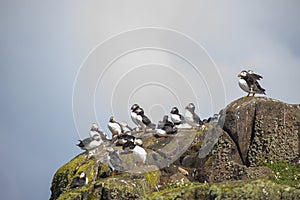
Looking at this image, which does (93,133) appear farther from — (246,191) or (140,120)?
(246,191)

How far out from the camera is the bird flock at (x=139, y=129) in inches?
786

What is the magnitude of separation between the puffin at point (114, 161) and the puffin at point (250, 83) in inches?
265

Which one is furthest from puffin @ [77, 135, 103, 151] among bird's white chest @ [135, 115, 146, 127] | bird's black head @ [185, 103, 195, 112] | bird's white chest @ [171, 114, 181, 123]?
bird's black head @ [185, 103, 195, 112]

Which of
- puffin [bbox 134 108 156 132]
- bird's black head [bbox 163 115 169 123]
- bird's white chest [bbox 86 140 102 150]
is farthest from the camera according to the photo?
puffin [bbox 134 108 156 132]

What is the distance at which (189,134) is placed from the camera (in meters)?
22.4

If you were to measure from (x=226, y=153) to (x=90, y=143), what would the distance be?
7.70 m

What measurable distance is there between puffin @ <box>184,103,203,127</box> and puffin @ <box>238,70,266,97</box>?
3.03 metres

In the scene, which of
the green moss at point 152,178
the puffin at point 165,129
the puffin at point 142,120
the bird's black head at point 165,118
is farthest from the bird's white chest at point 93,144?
the green moss at point 152,178

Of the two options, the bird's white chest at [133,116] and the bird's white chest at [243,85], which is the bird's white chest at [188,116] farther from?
the bird's white chest at [243,85]

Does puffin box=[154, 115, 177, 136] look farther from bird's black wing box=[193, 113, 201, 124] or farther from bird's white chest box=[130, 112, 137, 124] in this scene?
bird's white chest box=[130, 112, 137, 124]

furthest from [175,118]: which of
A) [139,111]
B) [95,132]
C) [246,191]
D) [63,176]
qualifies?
[246,191]

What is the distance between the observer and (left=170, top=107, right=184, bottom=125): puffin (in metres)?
25.4

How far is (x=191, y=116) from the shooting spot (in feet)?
82.3

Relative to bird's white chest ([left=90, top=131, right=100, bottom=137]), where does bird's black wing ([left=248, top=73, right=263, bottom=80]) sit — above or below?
below
